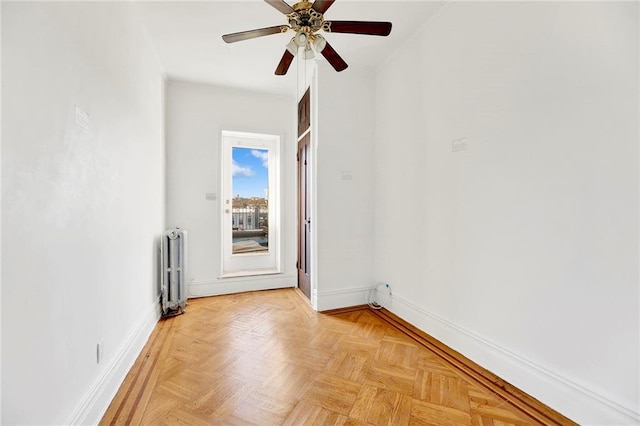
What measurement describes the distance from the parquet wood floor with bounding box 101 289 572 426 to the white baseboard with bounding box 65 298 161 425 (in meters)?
0.06

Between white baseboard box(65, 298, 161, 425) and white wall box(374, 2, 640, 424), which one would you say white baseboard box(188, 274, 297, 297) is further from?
white wall box(374, 2, 640, 424)

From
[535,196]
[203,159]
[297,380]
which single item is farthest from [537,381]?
[203,159]

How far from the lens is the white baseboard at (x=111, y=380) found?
1389 millimetres

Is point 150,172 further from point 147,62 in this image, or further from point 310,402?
point 310,402

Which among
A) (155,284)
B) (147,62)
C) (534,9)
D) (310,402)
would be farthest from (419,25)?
(155,284)

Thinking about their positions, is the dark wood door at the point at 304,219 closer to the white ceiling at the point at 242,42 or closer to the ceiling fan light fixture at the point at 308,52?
the white ceiling at the point at 242,42

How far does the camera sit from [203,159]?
12.1ft

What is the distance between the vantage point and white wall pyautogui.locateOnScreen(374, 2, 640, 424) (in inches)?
52.6

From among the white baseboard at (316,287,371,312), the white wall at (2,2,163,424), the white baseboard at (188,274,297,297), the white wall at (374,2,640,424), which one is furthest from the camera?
the white baseboard at (188,274,297,297)

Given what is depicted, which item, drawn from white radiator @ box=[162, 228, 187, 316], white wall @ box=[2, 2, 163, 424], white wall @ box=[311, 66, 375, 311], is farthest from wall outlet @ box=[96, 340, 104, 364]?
white wall @ box=[311, 66, 375, 311]

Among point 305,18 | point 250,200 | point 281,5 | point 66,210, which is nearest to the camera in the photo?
point 66,210

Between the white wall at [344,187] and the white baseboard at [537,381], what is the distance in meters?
1.08

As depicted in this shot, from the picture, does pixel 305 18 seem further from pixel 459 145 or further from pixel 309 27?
pixel 459 145

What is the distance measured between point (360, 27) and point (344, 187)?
5.49 feet
